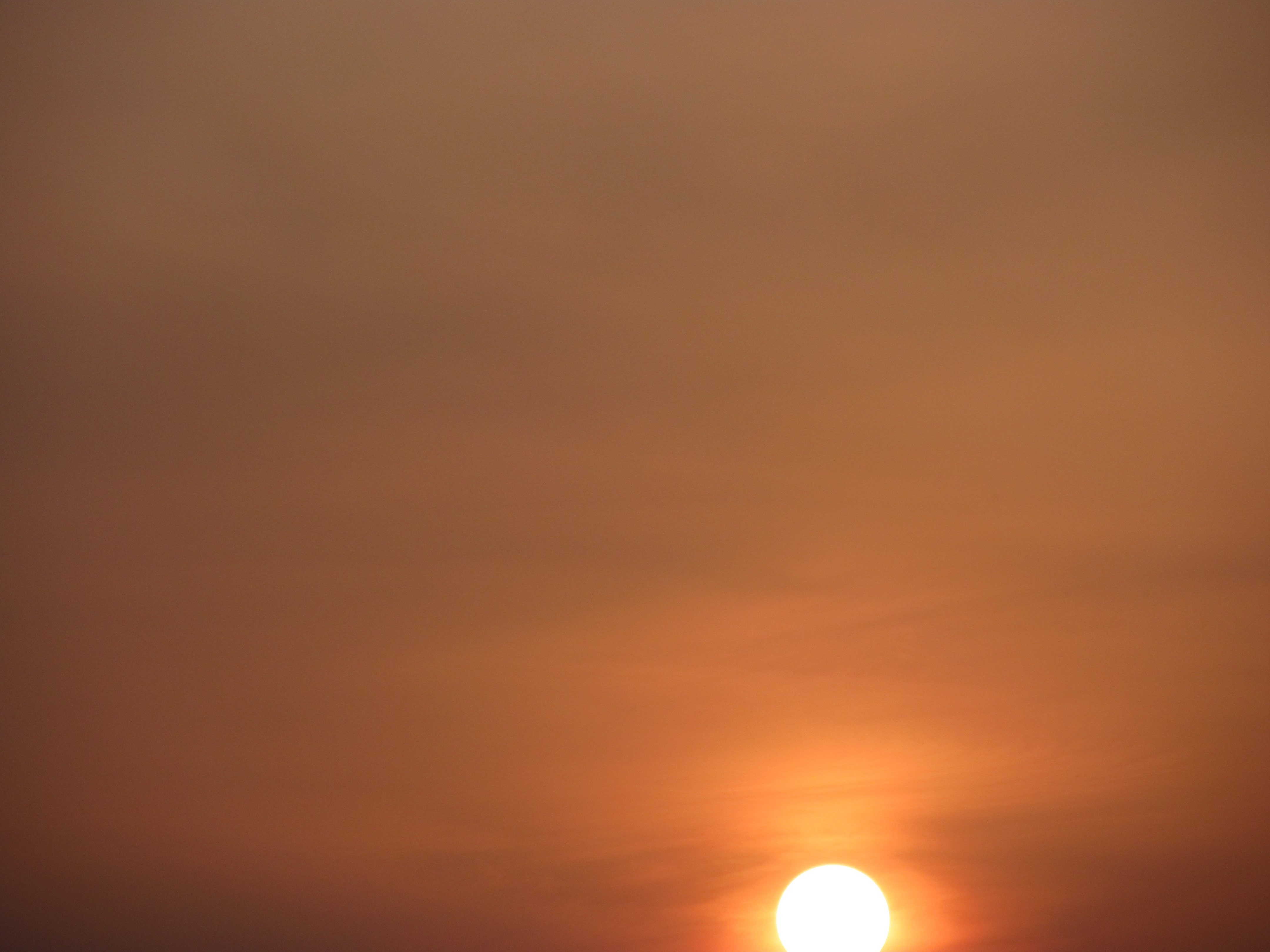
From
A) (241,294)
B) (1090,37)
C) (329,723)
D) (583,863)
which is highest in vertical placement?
(1090,37)

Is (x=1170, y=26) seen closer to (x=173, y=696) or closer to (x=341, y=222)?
(x=341, y=222)

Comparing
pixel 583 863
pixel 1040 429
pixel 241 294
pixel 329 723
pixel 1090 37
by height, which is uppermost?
pixel 1090 37

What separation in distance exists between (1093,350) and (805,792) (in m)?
1.10

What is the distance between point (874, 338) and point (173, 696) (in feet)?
5.15

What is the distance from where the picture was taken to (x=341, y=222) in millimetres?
2131

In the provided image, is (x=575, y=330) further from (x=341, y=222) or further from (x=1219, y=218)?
(x=1219, y=218)

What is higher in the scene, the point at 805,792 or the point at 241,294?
the point at 241,294

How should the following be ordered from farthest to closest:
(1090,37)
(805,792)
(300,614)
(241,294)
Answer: (805,792), (300,614), (241,294), (1090,37)

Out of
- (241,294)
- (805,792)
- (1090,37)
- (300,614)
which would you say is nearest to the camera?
(1090,37)

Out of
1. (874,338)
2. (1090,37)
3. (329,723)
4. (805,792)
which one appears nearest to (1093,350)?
(874,338)

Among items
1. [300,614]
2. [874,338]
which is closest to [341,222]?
[300,614]

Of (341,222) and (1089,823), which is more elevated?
(341,222)

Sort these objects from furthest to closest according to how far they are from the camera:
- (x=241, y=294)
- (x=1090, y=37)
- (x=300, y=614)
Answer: (x=300, y=614) < (x=241, y=294) < (x=1090, y=37)

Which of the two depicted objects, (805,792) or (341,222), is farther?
(805,792)
